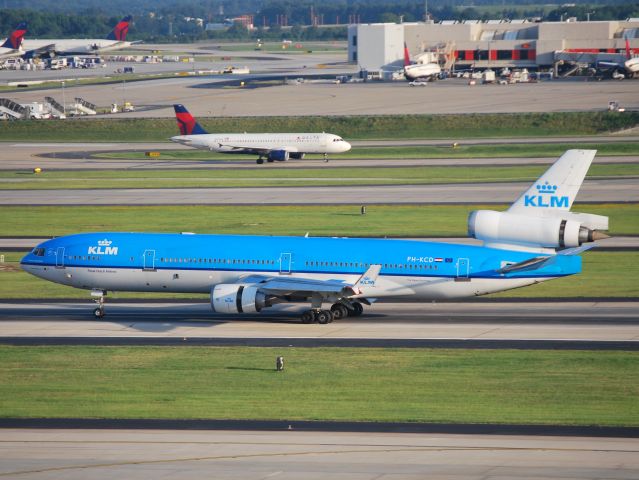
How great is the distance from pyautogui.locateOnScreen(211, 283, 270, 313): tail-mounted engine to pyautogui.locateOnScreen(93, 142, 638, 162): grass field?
2818 inches

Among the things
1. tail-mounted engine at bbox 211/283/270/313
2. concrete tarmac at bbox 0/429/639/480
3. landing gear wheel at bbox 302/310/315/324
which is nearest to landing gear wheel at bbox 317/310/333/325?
landing gear wheel at bbox 302/310/315/324

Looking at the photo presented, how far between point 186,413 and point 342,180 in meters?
72.7

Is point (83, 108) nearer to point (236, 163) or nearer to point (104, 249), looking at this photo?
point (236, 163)

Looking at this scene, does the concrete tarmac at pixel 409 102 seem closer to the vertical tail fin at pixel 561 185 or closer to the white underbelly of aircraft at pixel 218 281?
the vertical tail fin at pixel 561 185

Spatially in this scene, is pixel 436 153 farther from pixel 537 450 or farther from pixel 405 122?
pixel 537 450

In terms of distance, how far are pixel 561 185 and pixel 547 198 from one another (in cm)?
93

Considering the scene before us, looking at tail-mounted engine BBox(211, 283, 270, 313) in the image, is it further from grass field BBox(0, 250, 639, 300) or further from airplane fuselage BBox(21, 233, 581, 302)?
grass field BBox(0, 250, 639, 300)

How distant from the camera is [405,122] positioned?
15638 cm

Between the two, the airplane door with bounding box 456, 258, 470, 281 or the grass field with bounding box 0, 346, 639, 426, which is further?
the airplane door with bounding box 456, 258, 470, 281

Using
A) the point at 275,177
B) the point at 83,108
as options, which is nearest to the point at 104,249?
the point at 275,177

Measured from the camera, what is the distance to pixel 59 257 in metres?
59.8

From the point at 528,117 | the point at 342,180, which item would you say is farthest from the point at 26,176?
the point at 528,117

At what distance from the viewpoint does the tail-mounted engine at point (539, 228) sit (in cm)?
5362

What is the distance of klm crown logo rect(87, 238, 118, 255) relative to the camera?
5900cm
